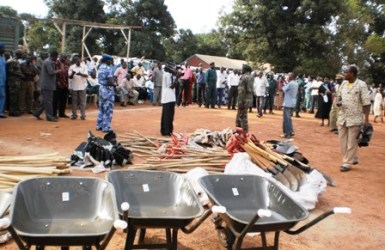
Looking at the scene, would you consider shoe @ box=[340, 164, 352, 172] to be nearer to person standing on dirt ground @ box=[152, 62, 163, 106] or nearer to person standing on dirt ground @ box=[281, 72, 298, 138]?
person standing on dirt ground @ box=[281, 72, 298, 138]

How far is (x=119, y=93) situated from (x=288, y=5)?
699 inches

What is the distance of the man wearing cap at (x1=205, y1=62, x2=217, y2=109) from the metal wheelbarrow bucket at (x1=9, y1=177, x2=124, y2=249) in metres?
14.0

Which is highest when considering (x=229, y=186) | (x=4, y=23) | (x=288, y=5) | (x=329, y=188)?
(x=288, y=5)

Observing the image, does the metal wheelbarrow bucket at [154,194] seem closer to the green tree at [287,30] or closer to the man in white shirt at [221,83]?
the man in white shirt at [221,83]

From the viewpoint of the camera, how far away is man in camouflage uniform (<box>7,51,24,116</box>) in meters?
10.6

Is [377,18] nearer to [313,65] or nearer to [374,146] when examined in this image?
[313,65]

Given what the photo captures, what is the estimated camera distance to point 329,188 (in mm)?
6492

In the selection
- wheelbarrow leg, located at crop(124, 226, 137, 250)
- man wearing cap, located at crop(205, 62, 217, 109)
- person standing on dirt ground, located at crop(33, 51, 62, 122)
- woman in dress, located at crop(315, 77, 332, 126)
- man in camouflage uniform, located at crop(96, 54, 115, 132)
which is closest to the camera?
wheelbarrow leg, located at crop(124, 226, 137, 250)

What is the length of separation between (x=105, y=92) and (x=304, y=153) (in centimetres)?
483

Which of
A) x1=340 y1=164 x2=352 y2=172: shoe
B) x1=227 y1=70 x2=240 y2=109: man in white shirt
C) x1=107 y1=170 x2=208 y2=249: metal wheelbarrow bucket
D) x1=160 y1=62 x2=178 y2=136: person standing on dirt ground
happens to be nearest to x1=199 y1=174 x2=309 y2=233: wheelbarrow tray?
x1=107 y1=170 x2=208 y2=249: metal wheelbarrow bucket

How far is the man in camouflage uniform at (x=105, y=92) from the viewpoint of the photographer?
930 centimetres

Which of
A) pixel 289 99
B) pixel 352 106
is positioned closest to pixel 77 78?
pixel 289 99

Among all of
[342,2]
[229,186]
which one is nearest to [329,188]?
[229,186]

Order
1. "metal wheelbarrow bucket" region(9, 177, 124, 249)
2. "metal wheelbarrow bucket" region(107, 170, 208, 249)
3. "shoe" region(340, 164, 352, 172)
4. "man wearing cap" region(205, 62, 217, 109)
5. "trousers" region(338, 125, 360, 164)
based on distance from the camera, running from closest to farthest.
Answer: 1. "metal wheelbarrow bucket" region(9, 177, 124, 249)
2. "metal wheelbarrow bucket" region(107, 170, 208, 249)
3. "trousers" region(338, 125, 360, 164)
4. "shoe" region(340, 164, 352, 172)
5. "man wearing cap" region(205, 62, 217, 109)
